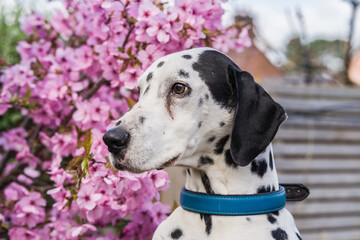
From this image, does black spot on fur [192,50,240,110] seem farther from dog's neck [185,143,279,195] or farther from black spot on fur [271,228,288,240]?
black spot on fur [271,228,288,240]

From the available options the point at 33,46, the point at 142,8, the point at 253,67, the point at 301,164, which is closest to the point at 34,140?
the point at 33,46

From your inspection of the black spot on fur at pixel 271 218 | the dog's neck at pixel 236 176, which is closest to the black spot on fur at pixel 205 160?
Result: the dog's neck at pixel 236 176

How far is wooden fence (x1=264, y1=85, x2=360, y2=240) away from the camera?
5.62m

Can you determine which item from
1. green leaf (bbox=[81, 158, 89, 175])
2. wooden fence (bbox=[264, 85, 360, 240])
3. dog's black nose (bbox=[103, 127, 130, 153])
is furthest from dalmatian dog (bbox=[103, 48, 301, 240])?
wooden fence (bbox=[264, 85, 360, 240])

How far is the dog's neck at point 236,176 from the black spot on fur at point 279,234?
0.64 ft

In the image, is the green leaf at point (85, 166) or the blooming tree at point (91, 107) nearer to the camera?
the green leaf at point (85, 166)

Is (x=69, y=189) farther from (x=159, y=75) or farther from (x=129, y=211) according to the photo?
(x=159, y=75)

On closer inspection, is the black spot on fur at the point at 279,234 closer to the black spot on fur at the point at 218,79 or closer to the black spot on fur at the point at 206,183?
the black spot on fur at the point at 206,183

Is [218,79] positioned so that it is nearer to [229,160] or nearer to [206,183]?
[229,160]

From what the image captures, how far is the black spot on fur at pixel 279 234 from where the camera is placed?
2008mm

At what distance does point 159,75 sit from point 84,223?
1263mm

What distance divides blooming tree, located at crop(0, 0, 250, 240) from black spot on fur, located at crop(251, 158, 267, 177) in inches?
25.1

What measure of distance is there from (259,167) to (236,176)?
12 cm

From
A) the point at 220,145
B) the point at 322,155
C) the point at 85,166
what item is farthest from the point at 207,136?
the point at 322,155
